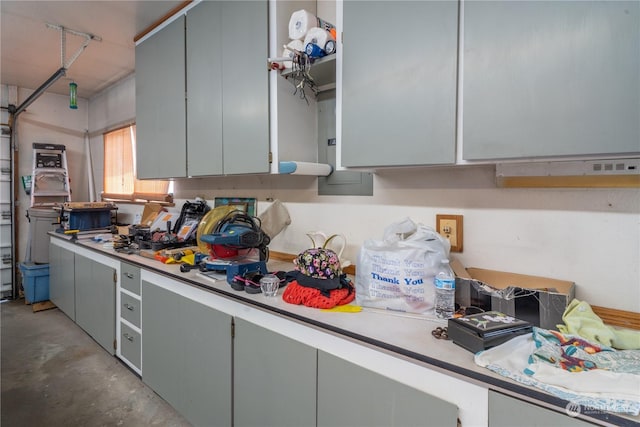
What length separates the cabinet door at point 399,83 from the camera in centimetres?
123

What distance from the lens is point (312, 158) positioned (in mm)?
2107

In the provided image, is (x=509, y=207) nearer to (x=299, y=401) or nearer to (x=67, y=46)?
(x=299, y=401)

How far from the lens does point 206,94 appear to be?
7.39ft

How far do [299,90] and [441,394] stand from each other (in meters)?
1.67

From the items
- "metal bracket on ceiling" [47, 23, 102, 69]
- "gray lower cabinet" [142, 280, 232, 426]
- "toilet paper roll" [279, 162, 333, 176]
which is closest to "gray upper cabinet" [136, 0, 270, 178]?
"toilet paper roll" [279, 162, 333, 176]

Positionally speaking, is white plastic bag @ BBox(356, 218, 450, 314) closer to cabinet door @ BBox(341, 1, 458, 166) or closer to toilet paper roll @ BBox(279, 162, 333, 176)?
cabinet door @ BBox(341, 1, 458, 166)

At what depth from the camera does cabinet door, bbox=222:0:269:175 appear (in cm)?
190

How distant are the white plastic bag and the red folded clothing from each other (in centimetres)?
7

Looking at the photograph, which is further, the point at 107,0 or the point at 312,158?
the point at 107,0

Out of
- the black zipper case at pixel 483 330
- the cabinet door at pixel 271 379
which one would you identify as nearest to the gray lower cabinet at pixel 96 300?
the cabinet door at pixel 271 379

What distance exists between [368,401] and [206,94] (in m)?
2.02

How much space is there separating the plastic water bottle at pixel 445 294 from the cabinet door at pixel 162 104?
1.94m

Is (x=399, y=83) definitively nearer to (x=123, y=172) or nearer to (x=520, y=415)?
(x=520, y=415)

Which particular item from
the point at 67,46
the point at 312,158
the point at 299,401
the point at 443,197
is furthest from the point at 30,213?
the point at 443,197
